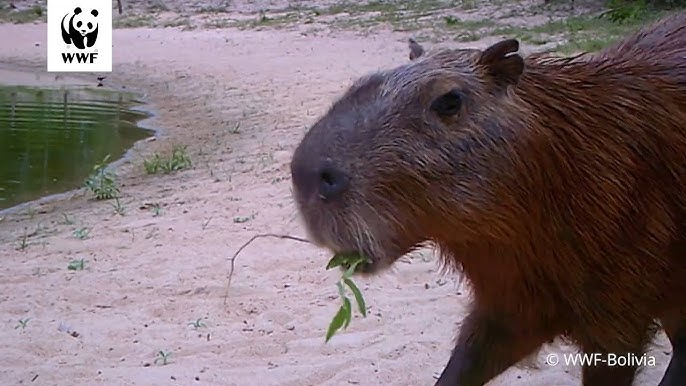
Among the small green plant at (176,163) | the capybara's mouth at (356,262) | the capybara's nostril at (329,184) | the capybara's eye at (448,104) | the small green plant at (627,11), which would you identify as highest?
the capybara's eye at (448,104)

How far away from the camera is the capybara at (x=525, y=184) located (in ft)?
6.84

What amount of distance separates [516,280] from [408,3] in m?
14.9

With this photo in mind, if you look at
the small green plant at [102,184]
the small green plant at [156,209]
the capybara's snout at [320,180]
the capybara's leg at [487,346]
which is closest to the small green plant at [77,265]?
the small green plant at [156,209]

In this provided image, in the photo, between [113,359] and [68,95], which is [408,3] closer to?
[68,95]

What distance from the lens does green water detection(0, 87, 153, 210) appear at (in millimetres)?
7379

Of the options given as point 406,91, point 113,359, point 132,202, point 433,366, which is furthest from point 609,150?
point 132,202

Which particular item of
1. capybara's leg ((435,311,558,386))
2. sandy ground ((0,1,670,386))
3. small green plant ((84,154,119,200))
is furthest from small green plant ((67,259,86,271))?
capybara's leg ((435,311,558,386))

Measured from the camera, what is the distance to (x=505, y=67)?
2232 mm

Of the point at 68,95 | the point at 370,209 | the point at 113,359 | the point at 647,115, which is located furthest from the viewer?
the point at 68,95

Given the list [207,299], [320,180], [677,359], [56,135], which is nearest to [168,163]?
[56,135]

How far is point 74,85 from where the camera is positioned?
13000mm

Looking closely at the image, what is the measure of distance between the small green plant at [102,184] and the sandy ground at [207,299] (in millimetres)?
76

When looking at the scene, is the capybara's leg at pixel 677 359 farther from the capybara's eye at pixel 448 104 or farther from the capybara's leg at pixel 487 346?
the capybara's eye at pixel 448 104

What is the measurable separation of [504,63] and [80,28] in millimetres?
14857
